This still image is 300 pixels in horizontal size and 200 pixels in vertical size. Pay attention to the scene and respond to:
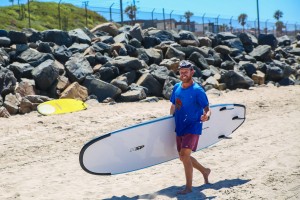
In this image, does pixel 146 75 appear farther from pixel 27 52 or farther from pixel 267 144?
pixel 267 144

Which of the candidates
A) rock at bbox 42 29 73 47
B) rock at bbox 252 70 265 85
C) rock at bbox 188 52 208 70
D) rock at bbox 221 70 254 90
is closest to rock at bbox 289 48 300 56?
rock at bbox 252 70 265 85

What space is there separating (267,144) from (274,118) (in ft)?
10.1

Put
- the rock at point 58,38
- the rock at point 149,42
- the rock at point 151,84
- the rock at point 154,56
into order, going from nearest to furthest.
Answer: the rock at point 151,84, the rock at point 58,38, the rock at point 154,56, the rock at point 149,42

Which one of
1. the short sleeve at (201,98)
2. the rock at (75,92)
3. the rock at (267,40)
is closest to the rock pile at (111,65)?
the rock at (75,92)

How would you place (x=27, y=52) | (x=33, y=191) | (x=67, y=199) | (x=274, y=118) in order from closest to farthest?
(x=67, y=199) < (x=33, y=191) < (x=274, y=118) < (x=27, y=52)

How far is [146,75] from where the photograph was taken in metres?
13.8

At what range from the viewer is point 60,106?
10945mm

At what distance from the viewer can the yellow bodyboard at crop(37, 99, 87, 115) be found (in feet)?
34.8

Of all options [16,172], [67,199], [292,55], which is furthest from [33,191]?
[292,55]

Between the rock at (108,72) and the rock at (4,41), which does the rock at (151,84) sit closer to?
A: the rock at (108,72)

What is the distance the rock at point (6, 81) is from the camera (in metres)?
11.4

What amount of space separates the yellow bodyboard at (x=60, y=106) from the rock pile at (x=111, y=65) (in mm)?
453

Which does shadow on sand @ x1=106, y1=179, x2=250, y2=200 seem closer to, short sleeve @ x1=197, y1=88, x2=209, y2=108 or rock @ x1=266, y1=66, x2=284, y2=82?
short sleeve @ x1=197, y1=88, x2=209, y2=108

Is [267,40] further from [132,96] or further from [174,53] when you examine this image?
[132,96]
